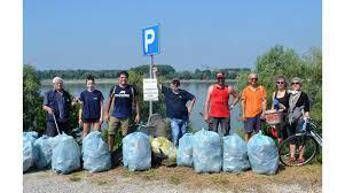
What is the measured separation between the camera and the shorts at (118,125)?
9240mm

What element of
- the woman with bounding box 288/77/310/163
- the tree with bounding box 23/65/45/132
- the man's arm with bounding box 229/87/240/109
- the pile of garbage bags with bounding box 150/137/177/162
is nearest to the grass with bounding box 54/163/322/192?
the pile of garbage bags with bounding box 150/137/177/162

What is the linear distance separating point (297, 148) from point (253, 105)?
901mm

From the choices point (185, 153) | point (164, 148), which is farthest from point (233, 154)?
point (164, 148)

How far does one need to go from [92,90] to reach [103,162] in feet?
3.86

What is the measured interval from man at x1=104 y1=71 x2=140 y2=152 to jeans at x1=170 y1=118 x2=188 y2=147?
59 centimetres

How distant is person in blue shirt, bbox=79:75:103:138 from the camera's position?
9.22 metres

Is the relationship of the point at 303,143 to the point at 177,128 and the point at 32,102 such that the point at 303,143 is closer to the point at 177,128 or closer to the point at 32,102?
the point at 177,128

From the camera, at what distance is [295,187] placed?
7797mm

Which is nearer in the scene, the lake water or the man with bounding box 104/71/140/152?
the man with bounding box 104/71/140/152

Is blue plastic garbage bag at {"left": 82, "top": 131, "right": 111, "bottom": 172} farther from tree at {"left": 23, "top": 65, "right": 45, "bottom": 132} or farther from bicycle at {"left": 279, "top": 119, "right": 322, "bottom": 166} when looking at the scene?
tree at {"left": 23, "top": 65, "right": 45, "bottom": 132}

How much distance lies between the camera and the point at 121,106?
916cm
